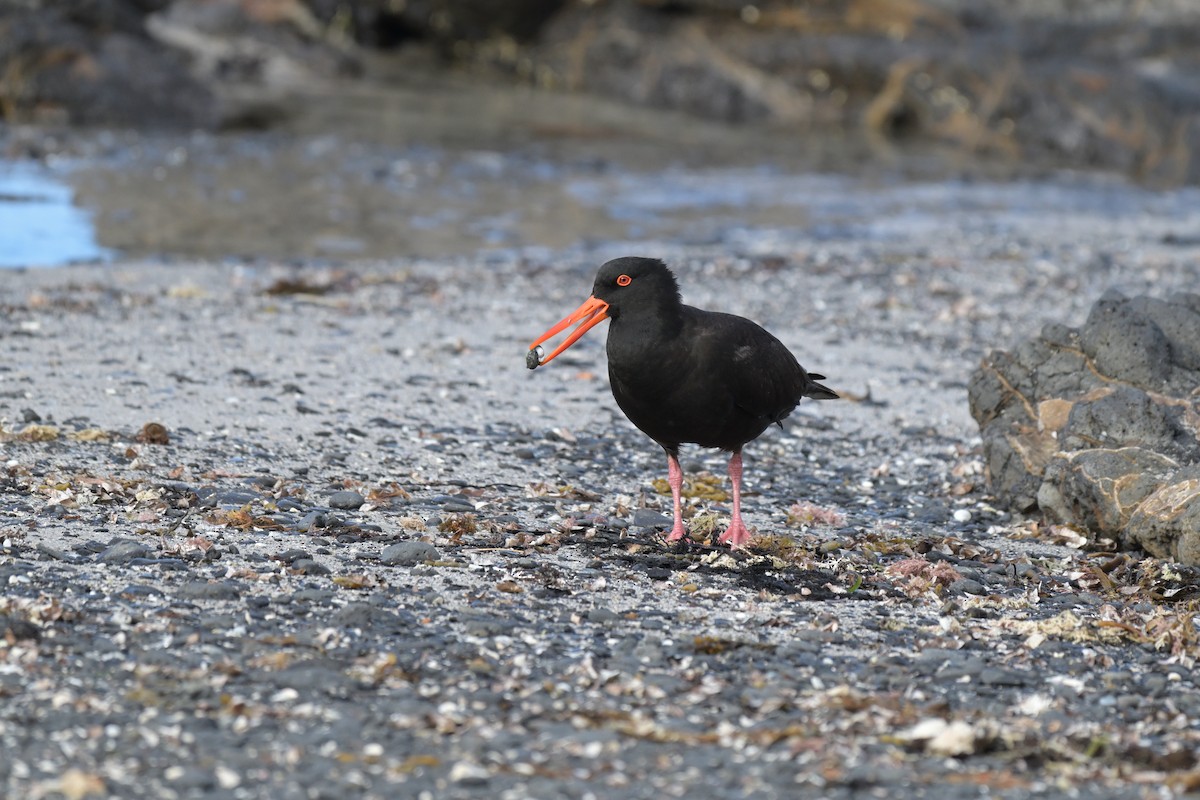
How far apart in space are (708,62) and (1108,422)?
2379cm

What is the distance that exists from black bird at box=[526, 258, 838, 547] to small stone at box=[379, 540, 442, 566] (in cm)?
102

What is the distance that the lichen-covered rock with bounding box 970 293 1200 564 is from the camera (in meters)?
6.59

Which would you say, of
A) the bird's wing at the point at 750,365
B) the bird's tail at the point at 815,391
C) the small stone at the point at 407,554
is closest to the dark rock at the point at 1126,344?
the bird's tail at the point at 815,391

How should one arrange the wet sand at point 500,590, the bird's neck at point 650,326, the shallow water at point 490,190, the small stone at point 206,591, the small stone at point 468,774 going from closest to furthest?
the small stone at point 468,774 < the wet sand at point 500,590 < the small stone at point 206,591 < the bird's neck at point 650,326 < the shallow water at point 490,190

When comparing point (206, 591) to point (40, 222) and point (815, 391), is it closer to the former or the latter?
point (815, 391)

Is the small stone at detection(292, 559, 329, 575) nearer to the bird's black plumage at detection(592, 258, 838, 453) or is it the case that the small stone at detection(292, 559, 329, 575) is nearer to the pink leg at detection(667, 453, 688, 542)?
the bird's black plumage at detection(592, 258, 838, 453)

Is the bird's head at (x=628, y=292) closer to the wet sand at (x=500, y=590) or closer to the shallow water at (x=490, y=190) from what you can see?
the wet sand at (x=500, y=590)

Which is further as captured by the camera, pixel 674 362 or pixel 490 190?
pixel 490 190

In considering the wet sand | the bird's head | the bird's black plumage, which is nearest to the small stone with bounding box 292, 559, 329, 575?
the wet sand

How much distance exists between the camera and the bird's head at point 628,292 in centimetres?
626

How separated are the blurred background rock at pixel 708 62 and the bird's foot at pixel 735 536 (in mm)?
17677

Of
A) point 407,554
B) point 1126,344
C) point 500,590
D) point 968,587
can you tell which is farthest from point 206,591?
point 1126,344

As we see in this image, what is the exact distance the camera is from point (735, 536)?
6.54 meters

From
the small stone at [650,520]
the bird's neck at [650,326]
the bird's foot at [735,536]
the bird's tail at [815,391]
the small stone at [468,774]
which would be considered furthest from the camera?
the bird's tail at [815,391]
